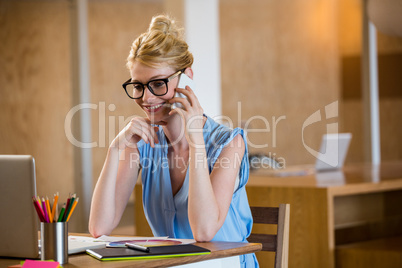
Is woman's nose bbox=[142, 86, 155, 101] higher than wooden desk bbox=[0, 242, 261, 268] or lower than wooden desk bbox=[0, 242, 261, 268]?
higher

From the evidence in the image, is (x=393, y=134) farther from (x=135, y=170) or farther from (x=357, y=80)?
(x=135, y=170)

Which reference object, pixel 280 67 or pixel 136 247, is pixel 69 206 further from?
pixel 280 67

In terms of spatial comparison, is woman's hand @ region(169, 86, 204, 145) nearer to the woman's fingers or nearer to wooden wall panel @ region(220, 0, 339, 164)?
the woman's fingers

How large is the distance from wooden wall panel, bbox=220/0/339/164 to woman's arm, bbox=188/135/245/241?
5.24 metres

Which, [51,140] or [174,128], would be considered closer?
[174,128]

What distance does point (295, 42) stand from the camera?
764 cm

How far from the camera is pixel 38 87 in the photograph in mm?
4738

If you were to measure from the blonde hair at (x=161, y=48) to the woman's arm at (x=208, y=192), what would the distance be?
326mm

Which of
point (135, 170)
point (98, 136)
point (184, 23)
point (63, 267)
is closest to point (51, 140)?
point (98, 136)

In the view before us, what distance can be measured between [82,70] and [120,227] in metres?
1.64

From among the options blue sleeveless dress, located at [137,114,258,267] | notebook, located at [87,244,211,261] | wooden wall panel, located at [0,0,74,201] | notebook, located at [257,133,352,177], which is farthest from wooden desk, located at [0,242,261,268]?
wooden wall panel, located at [0,0,74,201]

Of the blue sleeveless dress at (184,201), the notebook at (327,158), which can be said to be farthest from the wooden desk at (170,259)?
the notebook at (327,158)

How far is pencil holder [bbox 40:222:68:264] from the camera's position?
4.77 ft

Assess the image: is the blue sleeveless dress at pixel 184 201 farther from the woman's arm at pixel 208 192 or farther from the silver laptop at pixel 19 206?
the silver laptop at pixel 19 206
